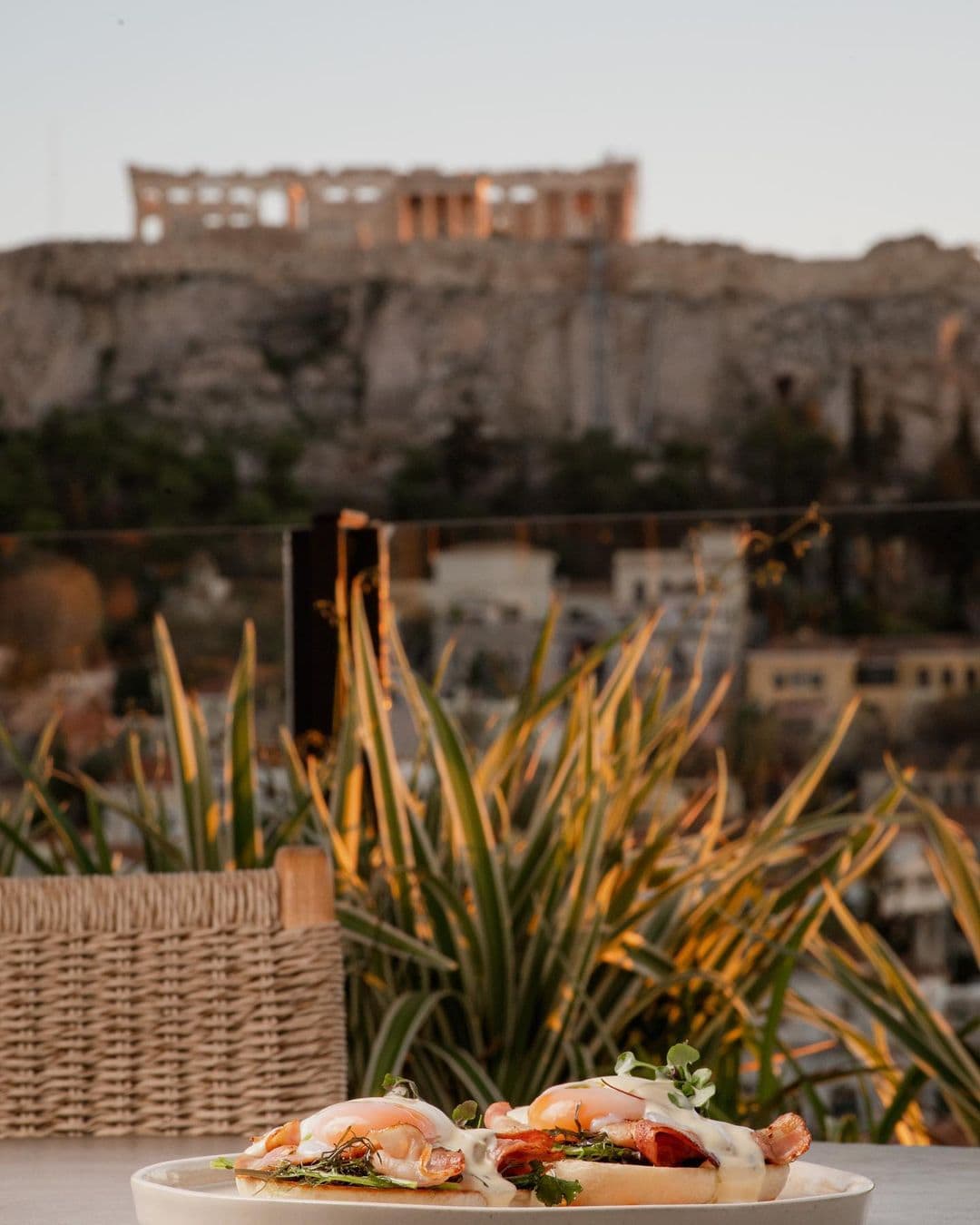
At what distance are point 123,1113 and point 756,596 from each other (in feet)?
5.53

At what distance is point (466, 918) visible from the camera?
164 cm

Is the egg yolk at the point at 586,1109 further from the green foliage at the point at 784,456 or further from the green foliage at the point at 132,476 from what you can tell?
the green foliage at the point at 784,456

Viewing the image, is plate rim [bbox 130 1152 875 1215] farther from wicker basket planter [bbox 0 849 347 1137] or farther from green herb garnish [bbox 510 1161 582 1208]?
wicker basket planter [bbox 0 849 347 1137]

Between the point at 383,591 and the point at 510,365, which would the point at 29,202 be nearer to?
the point at 510,365

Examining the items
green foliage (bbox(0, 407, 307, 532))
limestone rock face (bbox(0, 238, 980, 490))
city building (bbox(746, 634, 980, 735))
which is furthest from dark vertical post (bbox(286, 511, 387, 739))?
limestone rock face (bbox(0, 238, 980, 490))

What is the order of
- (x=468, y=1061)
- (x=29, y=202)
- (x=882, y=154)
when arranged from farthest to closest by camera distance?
(x=29, y=202) < (x=882, y=154) < (x=468, y=1061)

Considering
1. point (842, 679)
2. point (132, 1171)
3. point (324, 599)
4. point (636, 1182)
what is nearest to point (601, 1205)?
→ point (636, 1182)

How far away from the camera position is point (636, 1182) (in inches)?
16.1

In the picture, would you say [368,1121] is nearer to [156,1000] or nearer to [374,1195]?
[374,1195]

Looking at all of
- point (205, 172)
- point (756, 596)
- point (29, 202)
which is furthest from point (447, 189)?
point (756, 596)

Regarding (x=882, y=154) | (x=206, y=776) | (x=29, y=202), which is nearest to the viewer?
(x=206, y=776)

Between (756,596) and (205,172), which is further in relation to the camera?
(205,172)

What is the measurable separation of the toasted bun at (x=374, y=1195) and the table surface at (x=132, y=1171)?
0.11m

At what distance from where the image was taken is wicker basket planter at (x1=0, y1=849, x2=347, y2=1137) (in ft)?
2.76
